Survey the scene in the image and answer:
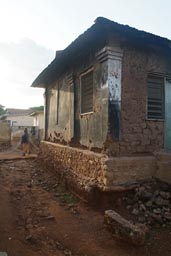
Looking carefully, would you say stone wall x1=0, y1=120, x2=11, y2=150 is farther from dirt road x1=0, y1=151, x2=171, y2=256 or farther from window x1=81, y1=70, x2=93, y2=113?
window x1=81, y1=70, x2=93, y2=113

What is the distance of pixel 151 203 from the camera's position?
5.46 m

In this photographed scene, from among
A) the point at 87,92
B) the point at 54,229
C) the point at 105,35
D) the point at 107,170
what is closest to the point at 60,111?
the point at 87,92

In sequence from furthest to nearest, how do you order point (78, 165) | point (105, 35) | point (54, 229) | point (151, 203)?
point (78, 165), point (105, 35), point (151, 203), point (54, 229)

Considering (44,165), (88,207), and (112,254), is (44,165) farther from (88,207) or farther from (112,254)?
(112,254)

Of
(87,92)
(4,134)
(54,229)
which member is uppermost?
(87,92)

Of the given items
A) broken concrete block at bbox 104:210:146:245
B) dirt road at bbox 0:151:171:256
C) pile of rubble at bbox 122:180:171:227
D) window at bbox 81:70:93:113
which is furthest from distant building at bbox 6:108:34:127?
broken concrete block at bbox 104:210:146:245

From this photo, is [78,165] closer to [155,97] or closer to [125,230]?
[155,97]

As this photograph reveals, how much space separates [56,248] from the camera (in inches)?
176

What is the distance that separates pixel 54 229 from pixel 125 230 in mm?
1535

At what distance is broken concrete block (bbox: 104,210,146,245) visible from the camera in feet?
14.2

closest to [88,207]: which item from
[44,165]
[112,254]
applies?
[112,254]

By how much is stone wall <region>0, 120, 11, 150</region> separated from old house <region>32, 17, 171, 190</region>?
12571 millimetres

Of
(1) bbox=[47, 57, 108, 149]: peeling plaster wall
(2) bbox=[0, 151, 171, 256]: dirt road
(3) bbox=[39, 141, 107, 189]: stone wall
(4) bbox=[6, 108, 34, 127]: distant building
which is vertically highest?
(4) bbox=[6, 108, 34, 127]: distant building

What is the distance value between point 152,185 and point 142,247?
182cm
